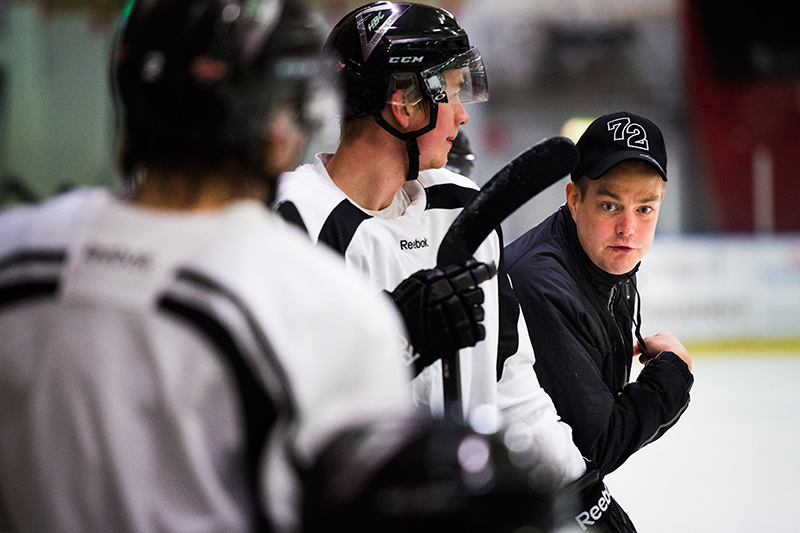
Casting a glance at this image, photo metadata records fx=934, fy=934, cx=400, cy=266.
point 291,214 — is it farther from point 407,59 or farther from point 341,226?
point 407,59

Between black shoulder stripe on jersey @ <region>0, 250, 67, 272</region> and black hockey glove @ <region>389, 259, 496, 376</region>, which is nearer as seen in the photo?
black shoulder stripe on jersey @ <region>0, 250, 67, 272</region>

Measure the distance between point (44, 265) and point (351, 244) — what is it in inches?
30.1

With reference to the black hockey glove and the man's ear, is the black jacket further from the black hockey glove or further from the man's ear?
the black hockey glove

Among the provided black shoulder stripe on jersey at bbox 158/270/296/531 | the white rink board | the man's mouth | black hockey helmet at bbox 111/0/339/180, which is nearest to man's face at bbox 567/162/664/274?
the man's mouth

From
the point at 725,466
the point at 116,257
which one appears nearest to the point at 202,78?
the point at 116,257

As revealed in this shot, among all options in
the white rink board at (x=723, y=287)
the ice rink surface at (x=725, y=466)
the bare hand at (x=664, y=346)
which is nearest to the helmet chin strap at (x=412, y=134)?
the bare hand at (x=664, y=346)

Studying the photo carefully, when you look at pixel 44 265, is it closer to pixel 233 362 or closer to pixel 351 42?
pixel 233 362

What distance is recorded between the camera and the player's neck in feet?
5.15

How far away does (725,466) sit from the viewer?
4328mm

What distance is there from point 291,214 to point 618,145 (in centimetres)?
66

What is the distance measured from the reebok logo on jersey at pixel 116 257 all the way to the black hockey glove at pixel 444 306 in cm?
61

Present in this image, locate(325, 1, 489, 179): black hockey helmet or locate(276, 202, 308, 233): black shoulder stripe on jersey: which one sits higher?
locate(325, 1, 489, 179): black hockey helmet

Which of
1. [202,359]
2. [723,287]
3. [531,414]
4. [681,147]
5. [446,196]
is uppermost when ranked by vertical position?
[202,359]

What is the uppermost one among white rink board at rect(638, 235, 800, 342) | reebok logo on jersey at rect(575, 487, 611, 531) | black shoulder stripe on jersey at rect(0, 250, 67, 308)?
black shoulder stripe on jersey at rect(0, 250, 67, 308)
